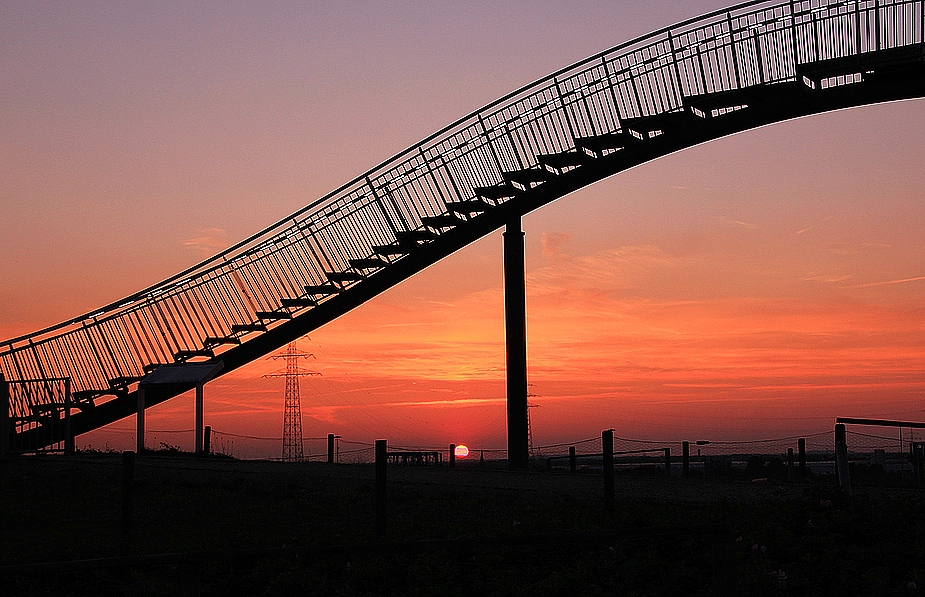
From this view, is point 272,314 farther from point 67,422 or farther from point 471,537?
point 471,537

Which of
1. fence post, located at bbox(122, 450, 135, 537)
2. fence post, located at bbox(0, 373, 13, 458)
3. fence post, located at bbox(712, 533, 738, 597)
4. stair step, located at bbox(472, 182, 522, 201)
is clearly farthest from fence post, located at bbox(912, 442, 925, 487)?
fence post, located at bbox(0, 373, 13, 458)

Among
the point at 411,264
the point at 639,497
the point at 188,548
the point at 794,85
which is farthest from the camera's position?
the point at 411,264

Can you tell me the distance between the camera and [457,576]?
10594 millimetres

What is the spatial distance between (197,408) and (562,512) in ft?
47.7

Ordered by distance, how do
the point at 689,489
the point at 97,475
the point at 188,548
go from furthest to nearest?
the point at 97,475 < the point at 689,489 < the point at 188,548

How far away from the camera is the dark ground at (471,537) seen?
32.9 feet

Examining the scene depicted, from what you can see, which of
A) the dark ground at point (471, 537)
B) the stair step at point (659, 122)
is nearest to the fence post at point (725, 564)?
the dark ground at point (471, 537)

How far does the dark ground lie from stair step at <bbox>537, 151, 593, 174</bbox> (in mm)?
8031

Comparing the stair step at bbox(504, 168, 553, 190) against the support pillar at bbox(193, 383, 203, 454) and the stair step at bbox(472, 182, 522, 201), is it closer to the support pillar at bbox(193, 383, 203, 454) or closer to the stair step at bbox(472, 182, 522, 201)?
the stair step at bbox(472, 182, 522, 201)

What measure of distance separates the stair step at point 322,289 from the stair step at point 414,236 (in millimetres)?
2103

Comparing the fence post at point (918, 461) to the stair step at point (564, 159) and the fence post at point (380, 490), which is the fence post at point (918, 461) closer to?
the stair step at point (564, 159)

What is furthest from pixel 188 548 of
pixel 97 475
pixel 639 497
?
pixel 97 475

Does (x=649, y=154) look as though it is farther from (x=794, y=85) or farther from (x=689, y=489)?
(x=689, y=489)

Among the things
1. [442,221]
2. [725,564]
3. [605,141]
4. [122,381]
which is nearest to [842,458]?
[725,564]
